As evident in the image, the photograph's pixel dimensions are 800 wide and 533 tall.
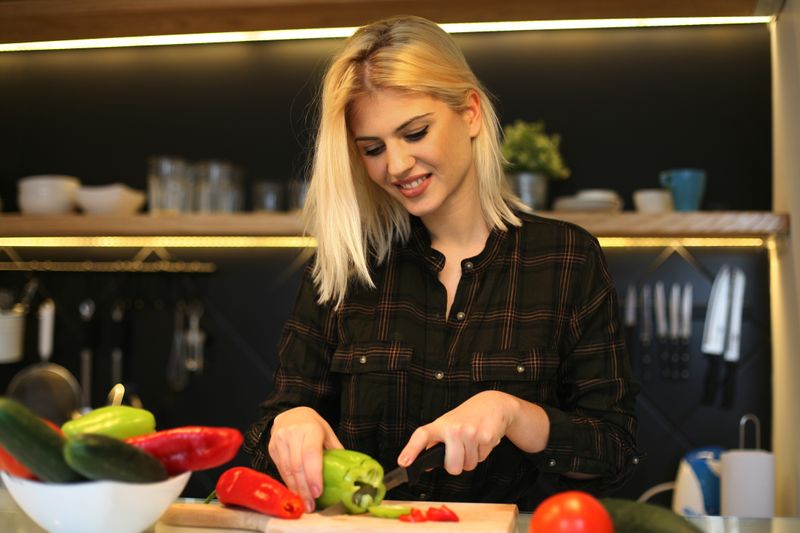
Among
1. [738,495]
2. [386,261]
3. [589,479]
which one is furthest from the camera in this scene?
[738,495]

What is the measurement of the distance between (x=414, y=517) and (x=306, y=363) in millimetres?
529

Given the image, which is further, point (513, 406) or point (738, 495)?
point (738, 495)

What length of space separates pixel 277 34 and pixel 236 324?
1.02 m

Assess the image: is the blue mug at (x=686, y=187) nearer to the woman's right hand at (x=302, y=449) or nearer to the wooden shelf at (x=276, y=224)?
the wooden shelf at (x=276, y=224)

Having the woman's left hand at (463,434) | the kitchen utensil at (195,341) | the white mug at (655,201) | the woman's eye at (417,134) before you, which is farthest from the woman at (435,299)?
the kitchen utensil at (195,341)

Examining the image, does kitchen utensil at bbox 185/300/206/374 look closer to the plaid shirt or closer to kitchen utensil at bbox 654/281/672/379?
kitchen utensil at bbox 654/281/672/379

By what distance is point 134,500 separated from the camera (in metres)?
1.15

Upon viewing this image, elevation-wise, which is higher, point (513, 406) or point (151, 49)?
point (151, 49)

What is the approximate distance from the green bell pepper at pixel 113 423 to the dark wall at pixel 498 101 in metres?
1.68

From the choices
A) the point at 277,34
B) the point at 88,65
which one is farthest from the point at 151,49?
the point at 277,34

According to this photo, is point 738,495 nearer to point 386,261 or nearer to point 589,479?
point 589,479

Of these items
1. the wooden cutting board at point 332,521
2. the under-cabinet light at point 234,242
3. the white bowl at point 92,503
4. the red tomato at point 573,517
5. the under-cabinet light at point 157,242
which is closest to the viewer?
the red tomato at point 573,517

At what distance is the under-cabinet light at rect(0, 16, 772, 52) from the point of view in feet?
10.2

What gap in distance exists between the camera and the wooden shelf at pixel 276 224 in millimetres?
2822
